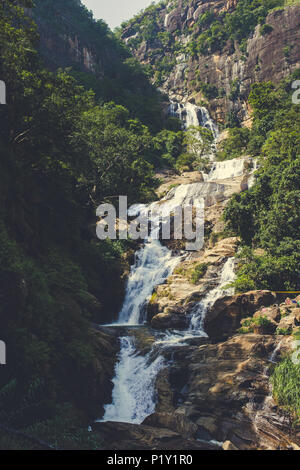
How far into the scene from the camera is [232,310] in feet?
52.1

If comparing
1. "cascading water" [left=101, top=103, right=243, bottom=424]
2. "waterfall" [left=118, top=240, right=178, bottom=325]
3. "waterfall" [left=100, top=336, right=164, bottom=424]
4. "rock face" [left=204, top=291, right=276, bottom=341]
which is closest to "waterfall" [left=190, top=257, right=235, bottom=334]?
"cascading water" [left=101, top=103, right=243, bottom=424]

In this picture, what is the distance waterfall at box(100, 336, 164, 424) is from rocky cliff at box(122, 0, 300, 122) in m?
51.0

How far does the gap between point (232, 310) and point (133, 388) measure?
6229 mm

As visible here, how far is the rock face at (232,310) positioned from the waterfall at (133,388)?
3937 millimetres

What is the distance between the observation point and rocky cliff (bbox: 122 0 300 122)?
52.4m

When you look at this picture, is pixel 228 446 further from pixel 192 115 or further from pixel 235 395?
pixel 192 115

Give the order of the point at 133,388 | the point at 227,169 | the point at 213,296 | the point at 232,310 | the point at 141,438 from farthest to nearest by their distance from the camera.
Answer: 1. the point at 227,169
2. the point at 213,296
3. the point at 232,310
4. the point at 133,388
5. the point at 141,438

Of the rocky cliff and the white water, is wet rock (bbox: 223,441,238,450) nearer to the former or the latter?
the white water

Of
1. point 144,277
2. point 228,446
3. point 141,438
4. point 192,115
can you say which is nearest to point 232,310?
point 144,277

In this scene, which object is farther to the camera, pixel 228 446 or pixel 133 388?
pixel 133 388

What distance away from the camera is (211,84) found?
61.3 m
